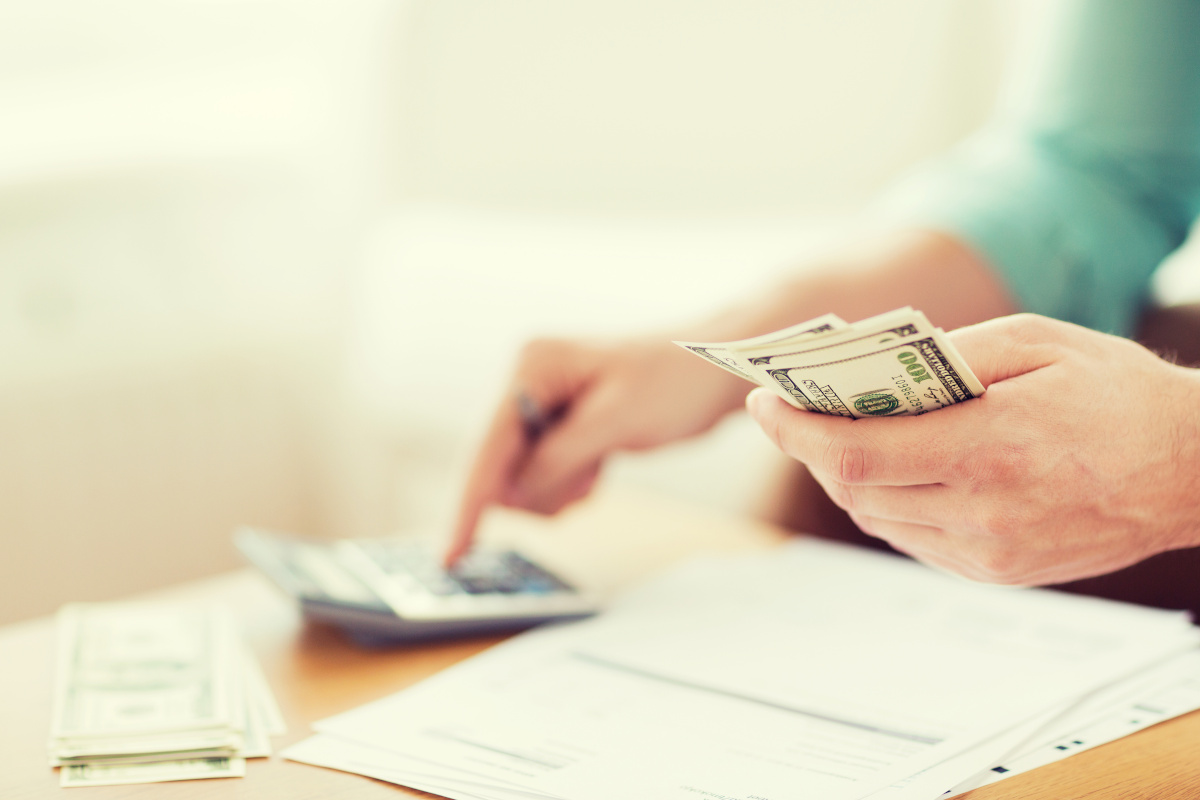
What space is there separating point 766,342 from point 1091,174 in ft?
1.89

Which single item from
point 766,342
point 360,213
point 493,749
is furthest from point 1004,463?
point 360,213

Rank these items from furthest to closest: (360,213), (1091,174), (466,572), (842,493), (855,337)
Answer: (360,213) → (1091,174) → (466,572) → (842,493) → (855,337)

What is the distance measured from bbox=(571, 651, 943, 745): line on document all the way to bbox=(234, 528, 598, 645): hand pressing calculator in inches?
2.5

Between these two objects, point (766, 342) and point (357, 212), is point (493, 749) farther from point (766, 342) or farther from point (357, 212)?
point (357, 212)

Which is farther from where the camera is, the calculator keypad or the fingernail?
the calculator keypad

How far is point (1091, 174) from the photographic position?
0.82 metres

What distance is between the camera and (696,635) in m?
0.59

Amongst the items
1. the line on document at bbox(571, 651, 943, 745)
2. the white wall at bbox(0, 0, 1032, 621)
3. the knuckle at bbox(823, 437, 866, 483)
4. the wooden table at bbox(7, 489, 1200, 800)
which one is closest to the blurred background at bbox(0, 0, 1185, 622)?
the white wall at bbox(0, 0, 1032, 621)

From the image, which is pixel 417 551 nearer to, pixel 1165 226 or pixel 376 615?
pixel 376 615

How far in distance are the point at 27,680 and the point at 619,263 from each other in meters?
0.77

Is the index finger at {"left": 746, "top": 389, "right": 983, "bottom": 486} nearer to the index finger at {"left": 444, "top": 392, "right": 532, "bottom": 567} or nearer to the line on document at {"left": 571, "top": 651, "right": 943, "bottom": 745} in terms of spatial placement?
the line on document at {"left": 571, "top": 651, "right": 943, "bottom": 745}

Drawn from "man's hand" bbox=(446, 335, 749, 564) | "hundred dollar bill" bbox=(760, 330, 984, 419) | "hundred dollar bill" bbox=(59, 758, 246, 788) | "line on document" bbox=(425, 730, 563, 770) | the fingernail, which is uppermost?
"man's hand" bbox=(446, 335, 749, 564)

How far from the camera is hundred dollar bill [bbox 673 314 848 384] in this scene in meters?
0.35

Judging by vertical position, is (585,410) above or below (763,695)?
above
